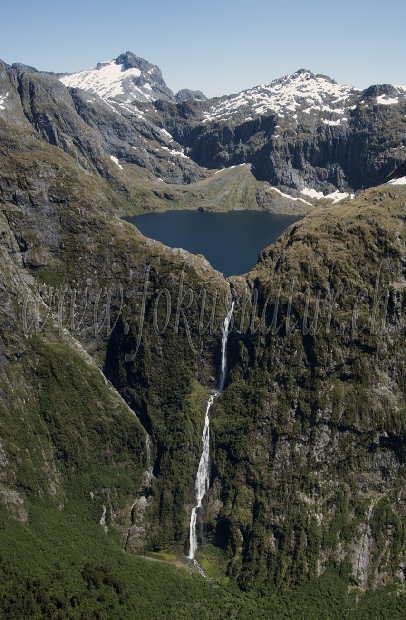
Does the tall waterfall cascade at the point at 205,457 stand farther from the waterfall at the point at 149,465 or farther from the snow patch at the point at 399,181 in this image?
the snow patch at the point at 399,181

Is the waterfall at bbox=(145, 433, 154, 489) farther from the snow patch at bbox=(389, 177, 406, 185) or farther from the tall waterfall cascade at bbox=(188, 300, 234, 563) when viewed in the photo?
the snow patch at bbox=(389, 177, 406, 185)

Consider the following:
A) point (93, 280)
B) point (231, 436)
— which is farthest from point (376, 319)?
point (93, 280)

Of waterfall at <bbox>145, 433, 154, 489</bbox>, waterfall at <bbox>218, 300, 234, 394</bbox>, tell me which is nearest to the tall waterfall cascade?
waterfall at <bbox>218, 300, 234, 394</bbox>

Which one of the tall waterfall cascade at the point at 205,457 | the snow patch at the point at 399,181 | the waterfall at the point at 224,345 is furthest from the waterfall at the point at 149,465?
the snow patch at the point at 399,181

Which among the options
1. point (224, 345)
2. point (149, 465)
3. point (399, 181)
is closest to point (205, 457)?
point (149, 465)

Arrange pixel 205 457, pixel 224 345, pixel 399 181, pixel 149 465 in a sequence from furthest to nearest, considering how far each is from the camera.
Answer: pixel 399 181
pixel 224 345
pixel 149 465
pixel 205 457

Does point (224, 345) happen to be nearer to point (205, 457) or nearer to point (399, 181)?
point (205, 457)

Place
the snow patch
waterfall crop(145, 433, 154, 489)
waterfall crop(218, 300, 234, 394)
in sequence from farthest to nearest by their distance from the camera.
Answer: the snow patch → waterfall crop(218, 300, 234, 394) → waterfall crop(145, 433, 154, 489)

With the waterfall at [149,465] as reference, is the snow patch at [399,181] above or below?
above

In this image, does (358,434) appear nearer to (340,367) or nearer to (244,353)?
(340,367)
